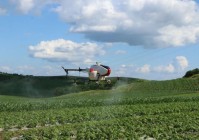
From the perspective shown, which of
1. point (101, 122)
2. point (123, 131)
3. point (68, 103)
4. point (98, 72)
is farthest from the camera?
point (68, 103)

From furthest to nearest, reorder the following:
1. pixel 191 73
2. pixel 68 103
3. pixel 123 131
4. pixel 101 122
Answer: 1. pixel 191 73
2. pixel 68 103
3. pixel 101 122
4. pixel 123 131

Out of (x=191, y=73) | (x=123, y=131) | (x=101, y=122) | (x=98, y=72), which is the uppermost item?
(x=191, y=73)

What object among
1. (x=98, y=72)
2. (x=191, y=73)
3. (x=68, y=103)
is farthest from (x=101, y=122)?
(x=191, y=73)

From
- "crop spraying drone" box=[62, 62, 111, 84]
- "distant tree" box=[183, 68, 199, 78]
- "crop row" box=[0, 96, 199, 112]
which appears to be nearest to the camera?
"crop spraying drone" box=[62, 62, 111, 84]

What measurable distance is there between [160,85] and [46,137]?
5280cm

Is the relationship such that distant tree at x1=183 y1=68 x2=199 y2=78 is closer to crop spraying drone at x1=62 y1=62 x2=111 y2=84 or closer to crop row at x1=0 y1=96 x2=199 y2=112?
crop row at x1=0 y1=96 x2=199 y2=112

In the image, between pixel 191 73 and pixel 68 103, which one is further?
pixel 191 73

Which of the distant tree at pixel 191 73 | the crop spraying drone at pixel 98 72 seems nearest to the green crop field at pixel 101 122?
the crop spraying drone at pixel 98 72

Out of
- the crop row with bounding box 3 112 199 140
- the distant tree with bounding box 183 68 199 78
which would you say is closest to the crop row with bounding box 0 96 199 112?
the crop row with bounding box 3 112 199 140

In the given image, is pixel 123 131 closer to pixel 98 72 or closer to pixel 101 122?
pixel 98 72

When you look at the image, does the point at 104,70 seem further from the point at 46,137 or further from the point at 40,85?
the point at 40,85

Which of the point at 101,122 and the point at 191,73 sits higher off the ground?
the point at 191,73

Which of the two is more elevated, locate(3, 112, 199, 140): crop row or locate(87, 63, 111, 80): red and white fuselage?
locate(87, 63, 111, 80): red and white fuselage

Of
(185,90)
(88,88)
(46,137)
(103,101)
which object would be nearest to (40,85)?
(88,88)
